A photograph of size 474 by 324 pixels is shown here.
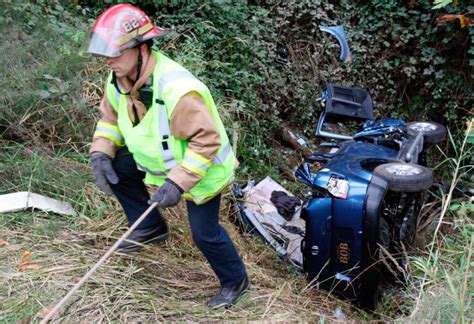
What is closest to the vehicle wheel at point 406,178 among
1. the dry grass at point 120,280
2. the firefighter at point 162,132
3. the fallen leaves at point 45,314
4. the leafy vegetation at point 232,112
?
the leafy vegetation at point 232,112

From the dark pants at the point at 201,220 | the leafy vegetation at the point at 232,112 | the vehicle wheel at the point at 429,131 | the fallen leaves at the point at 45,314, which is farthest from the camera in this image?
the vehicle wheel at the point at 429,131

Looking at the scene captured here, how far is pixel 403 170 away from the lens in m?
3.30

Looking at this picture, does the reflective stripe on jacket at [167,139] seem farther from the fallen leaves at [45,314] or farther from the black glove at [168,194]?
the fallen leaves at [45,314]

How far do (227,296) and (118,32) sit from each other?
1.54m

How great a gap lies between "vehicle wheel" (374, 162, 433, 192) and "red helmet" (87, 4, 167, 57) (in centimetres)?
169

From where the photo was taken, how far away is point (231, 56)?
5.70m

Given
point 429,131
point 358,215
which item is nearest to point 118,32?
point 358,215

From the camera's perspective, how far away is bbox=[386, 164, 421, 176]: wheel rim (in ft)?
10.7

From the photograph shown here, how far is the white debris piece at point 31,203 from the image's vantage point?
345cm

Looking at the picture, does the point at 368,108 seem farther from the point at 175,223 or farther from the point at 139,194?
the point at 139,194

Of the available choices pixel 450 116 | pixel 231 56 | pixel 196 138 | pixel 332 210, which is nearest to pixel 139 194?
pixel 196 138

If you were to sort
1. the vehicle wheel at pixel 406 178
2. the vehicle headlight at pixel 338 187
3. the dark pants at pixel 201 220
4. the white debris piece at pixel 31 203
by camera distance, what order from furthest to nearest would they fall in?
the white debris piece at pixel 31 203
the vehicle headlight at pixel 338 187
the vehicle wheel at pixel 406 178
the dark pants at pixel 201 220

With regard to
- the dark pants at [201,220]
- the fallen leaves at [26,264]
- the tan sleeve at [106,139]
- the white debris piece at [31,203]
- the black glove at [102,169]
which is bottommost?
the fallen leaves at [26,264]

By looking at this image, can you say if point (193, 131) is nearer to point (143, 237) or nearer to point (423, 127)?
point (143, 237)
